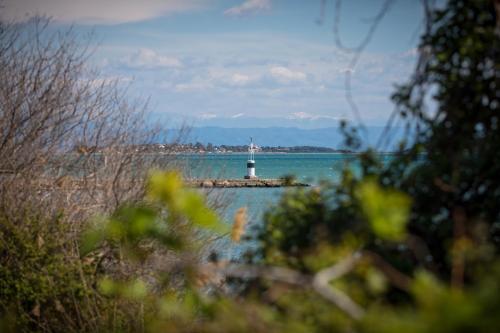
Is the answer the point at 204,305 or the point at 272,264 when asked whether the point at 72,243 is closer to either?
the point at 272,264

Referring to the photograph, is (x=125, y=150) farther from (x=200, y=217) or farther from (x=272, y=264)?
(x=200, y=217)

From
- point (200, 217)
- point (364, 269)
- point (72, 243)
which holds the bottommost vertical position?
point (72, 243)

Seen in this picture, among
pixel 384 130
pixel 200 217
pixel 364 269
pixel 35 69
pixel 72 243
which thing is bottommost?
pixel 72 243

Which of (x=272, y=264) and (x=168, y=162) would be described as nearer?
(x=272, y=264)

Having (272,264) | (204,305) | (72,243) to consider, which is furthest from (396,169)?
(72,243)

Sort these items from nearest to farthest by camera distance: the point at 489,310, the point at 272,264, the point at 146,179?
the point at 489,310, the point at 272,264, the point at 146,179

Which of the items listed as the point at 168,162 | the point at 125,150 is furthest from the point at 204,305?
the point at 168,162

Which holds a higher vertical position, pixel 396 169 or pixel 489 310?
pixel 396 169

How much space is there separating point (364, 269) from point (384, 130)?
6.73ft

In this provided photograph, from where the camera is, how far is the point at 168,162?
1130 centimetres

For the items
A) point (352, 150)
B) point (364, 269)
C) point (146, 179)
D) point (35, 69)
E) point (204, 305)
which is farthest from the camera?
point (35, 69)

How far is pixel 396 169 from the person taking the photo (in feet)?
14.1

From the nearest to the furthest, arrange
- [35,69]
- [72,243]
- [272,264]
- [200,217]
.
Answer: [200,217] < [272,264] < [72,243] < [35,69]

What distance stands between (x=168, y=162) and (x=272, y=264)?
7.82 m
